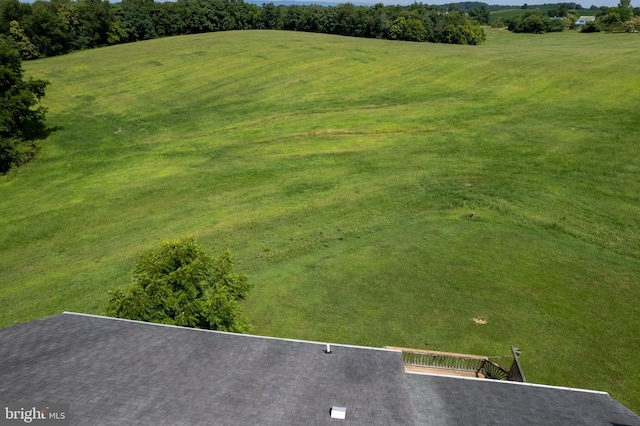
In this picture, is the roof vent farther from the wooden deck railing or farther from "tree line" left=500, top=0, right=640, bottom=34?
"tree line" left=500, top=0, right=640, bottom=34

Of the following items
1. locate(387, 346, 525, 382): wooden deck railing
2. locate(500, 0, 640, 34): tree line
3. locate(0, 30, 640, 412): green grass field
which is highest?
locate(500, 0, 640, 34): tree line

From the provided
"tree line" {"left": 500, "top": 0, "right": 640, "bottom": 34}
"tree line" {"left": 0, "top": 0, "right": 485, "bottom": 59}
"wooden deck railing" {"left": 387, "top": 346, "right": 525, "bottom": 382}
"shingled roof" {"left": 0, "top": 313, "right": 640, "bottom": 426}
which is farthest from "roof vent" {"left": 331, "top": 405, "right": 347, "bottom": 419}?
"tree line" {"left": 500, "top": 0, "right": 640, "bottom": 34}

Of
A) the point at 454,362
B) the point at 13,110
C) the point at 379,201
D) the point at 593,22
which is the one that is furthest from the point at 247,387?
the point at 593,22

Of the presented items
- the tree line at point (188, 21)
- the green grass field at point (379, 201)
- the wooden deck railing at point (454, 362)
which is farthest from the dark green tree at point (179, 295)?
the tree line at point (188, 21)

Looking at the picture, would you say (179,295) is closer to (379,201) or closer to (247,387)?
(247,387)

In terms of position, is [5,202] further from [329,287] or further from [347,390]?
[347,390]

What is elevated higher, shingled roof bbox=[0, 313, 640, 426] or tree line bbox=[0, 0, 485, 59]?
tree line bbox=[0, 0, 485, 59]
